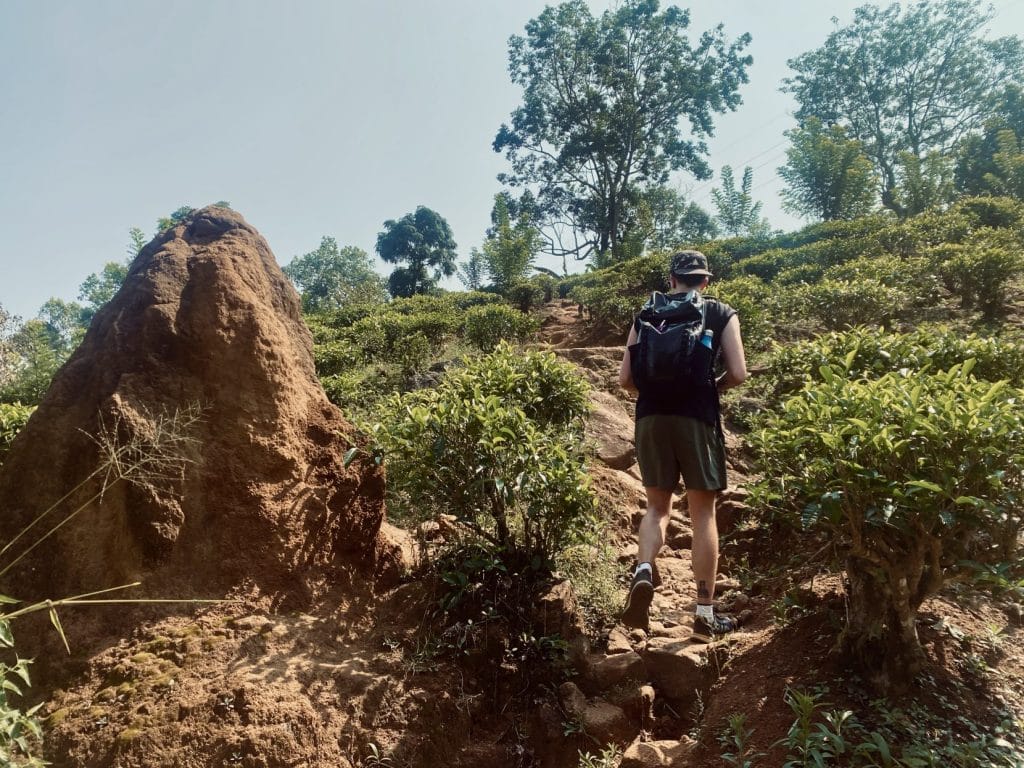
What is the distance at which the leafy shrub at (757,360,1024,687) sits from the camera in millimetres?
2178

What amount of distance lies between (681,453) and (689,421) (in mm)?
170

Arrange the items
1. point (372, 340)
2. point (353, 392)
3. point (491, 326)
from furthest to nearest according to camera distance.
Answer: point (491, 326)
point (372, 340)
point (353, 392)

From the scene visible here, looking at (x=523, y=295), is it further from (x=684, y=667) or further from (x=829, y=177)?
(x=684, y=667)

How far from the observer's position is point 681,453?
310cm

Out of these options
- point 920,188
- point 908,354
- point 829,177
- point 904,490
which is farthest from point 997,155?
point 904,490

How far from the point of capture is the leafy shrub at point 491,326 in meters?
10.1

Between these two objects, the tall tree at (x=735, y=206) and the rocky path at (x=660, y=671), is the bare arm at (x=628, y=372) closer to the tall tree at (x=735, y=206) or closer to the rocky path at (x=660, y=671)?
the rocky path at (x=660, y=671)

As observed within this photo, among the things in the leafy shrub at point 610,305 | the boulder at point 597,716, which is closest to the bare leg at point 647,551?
the boulder at point 597,716

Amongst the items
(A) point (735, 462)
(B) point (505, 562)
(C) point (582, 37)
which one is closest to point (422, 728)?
(B) point (505, 562)

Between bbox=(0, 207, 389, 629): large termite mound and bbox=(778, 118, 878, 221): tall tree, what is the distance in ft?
62.6

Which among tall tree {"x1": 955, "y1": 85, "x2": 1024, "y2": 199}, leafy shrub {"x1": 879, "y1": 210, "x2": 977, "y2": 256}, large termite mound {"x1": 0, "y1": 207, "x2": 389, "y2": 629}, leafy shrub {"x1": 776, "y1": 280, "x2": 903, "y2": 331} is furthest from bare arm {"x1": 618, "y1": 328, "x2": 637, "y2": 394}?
tall tree {"x1": 955, "y1": 85, "x2": 1024, "y2": 199}

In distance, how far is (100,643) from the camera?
2502 mm

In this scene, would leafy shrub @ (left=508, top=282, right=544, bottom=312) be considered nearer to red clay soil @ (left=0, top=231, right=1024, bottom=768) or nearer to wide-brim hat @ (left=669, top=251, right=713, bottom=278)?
wide-brim hat @ (left=669, top=251, right=713, bottom=278)

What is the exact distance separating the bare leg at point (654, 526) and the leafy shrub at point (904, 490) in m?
0.71
